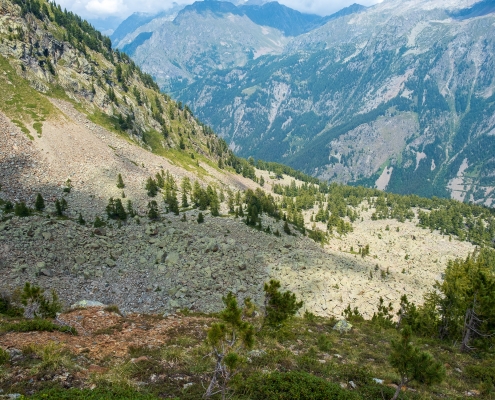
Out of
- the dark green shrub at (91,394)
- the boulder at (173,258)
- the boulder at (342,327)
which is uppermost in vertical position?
the dark green shrub at (91,394)

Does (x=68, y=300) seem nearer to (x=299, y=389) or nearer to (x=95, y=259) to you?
(x=95, y=259)

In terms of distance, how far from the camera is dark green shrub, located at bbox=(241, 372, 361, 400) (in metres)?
14.4

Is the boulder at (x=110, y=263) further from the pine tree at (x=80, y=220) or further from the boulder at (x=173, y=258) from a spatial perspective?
the pine tree at (x=80, y=220)

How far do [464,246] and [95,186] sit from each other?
145 meters

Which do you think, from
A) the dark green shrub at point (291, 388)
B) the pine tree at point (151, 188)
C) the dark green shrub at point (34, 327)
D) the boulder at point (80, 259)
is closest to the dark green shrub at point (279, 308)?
the dark green shrub at point (291, 388)

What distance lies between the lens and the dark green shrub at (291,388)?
47.3 ft

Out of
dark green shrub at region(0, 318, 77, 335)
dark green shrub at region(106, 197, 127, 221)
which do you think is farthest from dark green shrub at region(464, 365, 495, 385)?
dark green shrub at region(106, 197, 127, 221)

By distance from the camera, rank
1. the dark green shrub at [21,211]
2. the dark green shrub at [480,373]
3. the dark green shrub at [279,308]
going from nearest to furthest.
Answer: the dark green shrub at [480,373]
the dark green shrub at [279,308]
the dark green shrub at [21,211]

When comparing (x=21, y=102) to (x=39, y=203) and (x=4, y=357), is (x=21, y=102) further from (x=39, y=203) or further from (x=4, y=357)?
(x=4, y=357)

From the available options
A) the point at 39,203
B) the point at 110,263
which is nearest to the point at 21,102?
the point at 39,203

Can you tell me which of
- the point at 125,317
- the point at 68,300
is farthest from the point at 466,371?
the point at 68,300

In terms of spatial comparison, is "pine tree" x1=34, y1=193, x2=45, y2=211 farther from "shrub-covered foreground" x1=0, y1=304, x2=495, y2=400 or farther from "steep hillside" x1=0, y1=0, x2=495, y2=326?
"shrub-covered foreground" x1=0, y1=304, x2=495, y2=400

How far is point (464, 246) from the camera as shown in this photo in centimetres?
13238

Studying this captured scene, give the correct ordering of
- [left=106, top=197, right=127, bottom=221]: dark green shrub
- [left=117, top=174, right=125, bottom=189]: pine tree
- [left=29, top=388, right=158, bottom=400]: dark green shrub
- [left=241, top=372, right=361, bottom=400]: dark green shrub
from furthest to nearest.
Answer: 1. [left=117, top=174, right=125, bottom=189]: pine tree
2. [left=106, top=197, right=127, bottom=221]: dark green shrub
3. [left=241, top=372, right=361, bottom=400]: dark green shrub
4. [left=29, top=388, right=158, bottom=400]: dark green shrub
